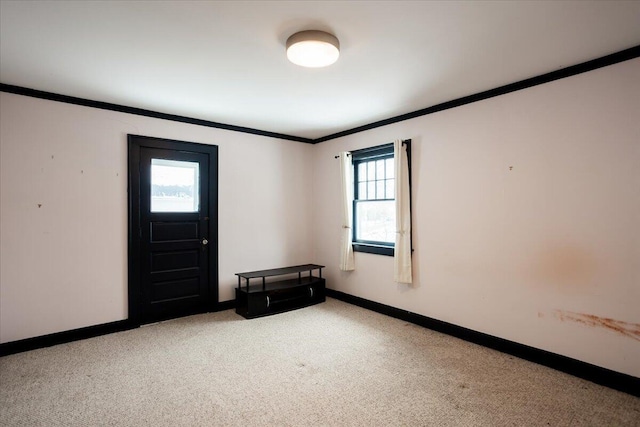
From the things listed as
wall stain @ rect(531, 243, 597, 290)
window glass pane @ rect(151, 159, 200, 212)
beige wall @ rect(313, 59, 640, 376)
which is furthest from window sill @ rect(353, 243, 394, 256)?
window glass pane @ rect(151, 159, 200, 212)

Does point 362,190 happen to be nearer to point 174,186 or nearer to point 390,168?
point 390,168

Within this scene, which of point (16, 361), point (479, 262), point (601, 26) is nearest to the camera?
point (601, 26)

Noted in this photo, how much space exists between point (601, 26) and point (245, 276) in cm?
421

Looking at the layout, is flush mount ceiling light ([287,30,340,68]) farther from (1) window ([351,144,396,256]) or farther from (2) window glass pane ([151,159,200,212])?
(2) window glass pane ([151,159,200,212])

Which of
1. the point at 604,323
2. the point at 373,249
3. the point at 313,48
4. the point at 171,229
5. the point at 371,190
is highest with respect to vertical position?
the point at 313,48

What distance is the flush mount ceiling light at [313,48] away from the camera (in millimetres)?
2223

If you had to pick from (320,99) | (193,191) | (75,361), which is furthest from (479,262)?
(75,361)

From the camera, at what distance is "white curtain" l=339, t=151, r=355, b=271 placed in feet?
15.8

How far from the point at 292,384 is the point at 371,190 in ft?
9.46

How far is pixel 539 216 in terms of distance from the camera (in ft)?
9.70

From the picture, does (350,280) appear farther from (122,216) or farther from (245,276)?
(122,216)

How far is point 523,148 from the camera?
306cm

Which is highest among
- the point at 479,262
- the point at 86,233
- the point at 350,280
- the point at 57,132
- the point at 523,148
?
the point at 57,132

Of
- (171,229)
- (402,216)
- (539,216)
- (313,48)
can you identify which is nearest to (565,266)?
(539,216)
